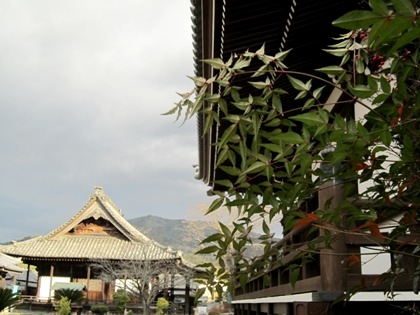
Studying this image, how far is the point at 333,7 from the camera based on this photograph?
3240 millimetres

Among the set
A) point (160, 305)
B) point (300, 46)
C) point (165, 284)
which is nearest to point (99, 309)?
point (160, 305)

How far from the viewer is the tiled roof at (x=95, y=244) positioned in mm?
30906

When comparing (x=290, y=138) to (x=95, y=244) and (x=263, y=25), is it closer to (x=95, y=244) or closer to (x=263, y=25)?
(x=263, y=25)

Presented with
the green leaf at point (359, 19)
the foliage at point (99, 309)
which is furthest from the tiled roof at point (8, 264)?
the green leaf at point (359, 19)

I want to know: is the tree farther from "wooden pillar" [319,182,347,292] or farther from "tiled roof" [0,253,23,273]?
"wooden pillar" [319,182,347,292]

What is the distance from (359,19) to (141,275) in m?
29.3

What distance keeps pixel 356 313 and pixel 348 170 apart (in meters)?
1.36

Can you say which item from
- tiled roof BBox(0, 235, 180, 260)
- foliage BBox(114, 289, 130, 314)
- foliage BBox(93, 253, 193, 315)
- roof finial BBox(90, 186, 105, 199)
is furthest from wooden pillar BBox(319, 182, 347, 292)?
roof finial BBox(90, 186, 105, 199)

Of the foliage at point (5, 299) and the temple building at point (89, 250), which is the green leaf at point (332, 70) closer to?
the foliage at point (5, 299)

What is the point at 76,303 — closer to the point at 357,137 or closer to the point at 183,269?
the point at 183,269

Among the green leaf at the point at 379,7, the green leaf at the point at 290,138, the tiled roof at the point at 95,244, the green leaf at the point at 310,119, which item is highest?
the tiled roof at the point at 95,244

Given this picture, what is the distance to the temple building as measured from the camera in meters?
30.8

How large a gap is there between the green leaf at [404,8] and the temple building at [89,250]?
29.7 meters

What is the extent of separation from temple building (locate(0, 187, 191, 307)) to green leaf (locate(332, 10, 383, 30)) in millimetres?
29673
